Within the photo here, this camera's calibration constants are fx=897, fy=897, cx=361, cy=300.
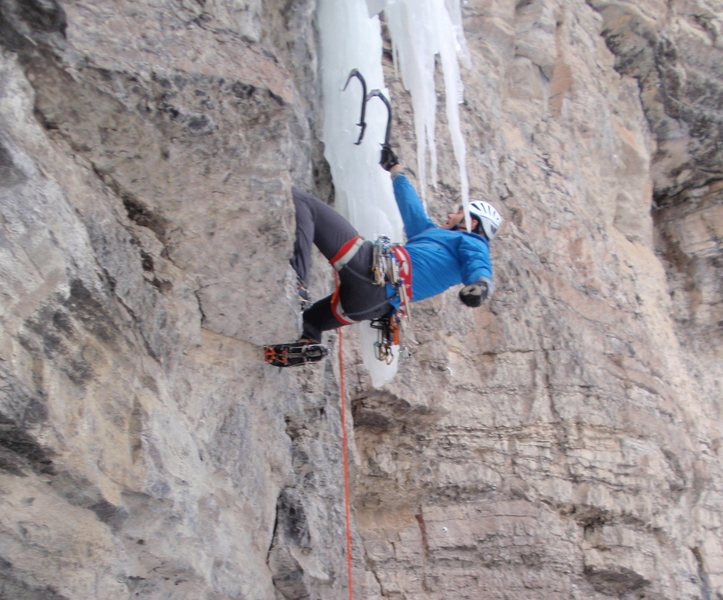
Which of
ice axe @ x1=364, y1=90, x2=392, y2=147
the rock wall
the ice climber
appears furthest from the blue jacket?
the rock wall

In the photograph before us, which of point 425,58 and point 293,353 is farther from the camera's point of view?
point 425,58

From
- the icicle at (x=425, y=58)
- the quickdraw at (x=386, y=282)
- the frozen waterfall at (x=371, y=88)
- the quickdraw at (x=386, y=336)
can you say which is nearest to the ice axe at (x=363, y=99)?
the quickdraw at (x=386, y=282)

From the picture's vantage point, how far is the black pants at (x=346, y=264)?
450cm

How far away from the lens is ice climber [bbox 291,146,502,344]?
177 inches

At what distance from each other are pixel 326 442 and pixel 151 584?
1.78 m

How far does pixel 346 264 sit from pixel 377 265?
6.4 inches

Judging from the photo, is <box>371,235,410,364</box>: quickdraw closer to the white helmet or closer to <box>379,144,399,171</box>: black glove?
<box>379,144,399,171</box>: black glove

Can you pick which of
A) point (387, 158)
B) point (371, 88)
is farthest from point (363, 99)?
point (371, 88)

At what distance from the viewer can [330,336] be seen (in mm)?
5559

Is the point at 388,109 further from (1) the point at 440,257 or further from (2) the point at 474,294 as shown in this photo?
(2) the point at 474,294

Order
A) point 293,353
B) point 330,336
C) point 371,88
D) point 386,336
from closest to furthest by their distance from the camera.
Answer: point 293,353
point 386,336
point 330,336
point 371,88

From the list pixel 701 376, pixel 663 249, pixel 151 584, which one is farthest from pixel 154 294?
pixel 663 249

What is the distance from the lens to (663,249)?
9.88m

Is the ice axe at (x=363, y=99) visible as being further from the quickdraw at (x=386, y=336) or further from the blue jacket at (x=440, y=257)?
the quickdraw at (x=386, y=336)
